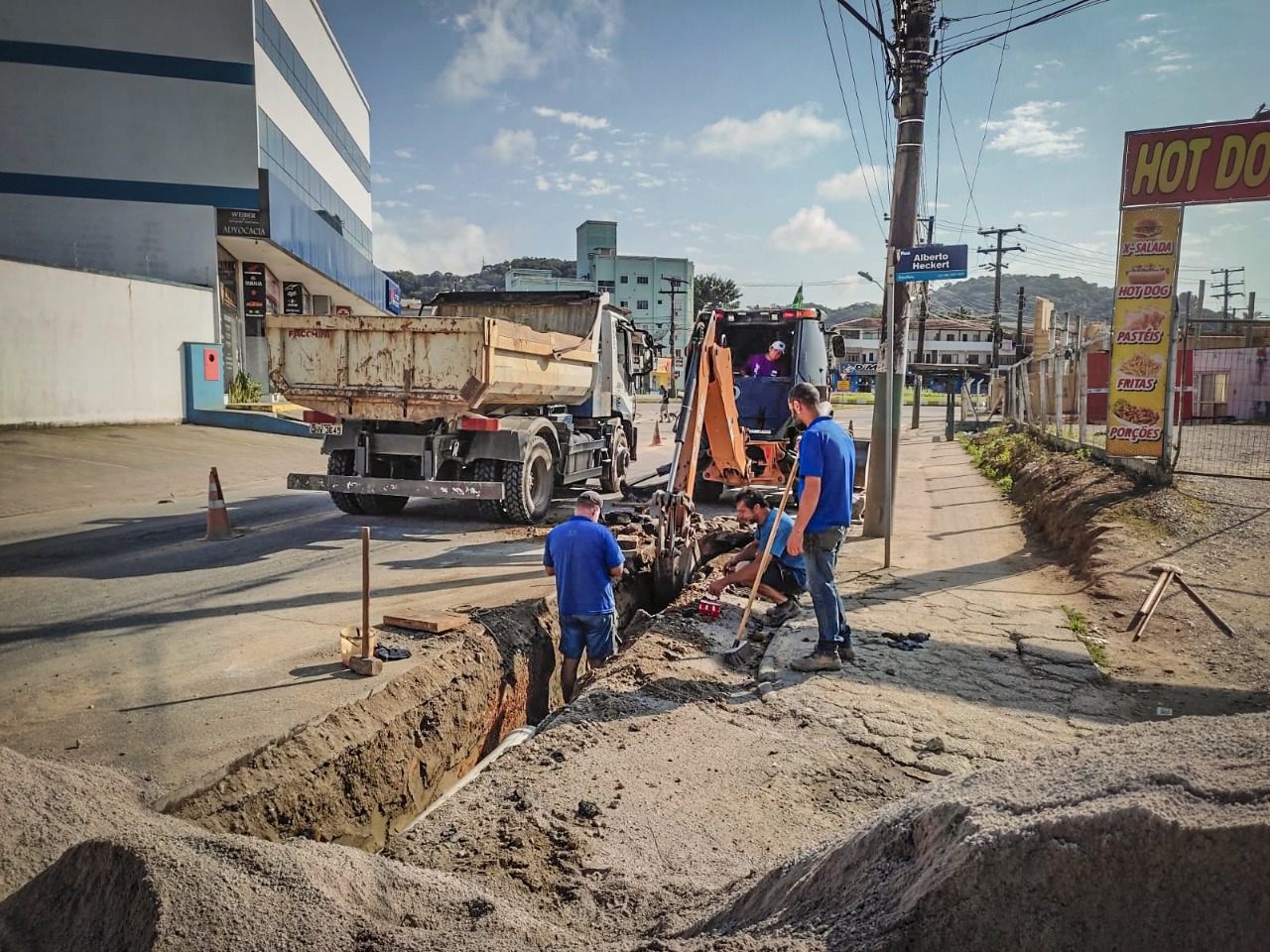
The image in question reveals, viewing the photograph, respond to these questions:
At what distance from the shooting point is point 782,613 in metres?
6.65

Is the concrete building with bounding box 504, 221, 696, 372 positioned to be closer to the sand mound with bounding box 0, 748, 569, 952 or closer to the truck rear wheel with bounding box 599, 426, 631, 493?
the truck rear wheel with bounding box 599, 426, 631, 493

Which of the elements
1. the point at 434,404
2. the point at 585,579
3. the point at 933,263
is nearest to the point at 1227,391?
the point at 933,263

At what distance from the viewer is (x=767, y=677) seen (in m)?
5.18

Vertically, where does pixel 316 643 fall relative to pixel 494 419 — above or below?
below

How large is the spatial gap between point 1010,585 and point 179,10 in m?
28.5

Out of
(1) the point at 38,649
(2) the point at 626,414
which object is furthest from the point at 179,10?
(1) the point at 38,649

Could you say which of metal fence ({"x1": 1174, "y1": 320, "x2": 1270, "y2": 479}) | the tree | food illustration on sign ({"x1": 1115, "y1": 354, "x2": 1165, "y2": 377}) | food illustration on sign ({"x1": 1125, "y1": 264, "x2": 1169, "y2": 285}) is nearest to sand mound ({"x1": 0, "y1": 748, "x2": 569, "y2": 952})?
food illustration on sign ({"x1": 1115, "y1": 354, "x2": 1165, "y2": 377})

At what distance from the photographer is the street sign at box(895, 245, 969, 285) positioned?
8000 mm

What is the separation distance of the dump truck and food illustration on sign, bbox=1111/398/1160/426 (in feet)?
22.9

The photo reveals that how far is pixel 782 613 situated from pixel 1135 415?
5.65 m

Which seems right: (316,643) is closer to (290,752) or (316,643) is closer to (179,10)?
(290,752)

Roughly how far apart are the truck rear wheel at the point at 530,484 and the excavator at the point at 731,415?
1.84 m

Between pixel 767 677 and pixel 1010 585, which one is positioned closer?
pixel 767 677

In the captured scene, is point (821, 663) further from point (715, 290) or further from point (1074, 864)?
point (715, 290)
